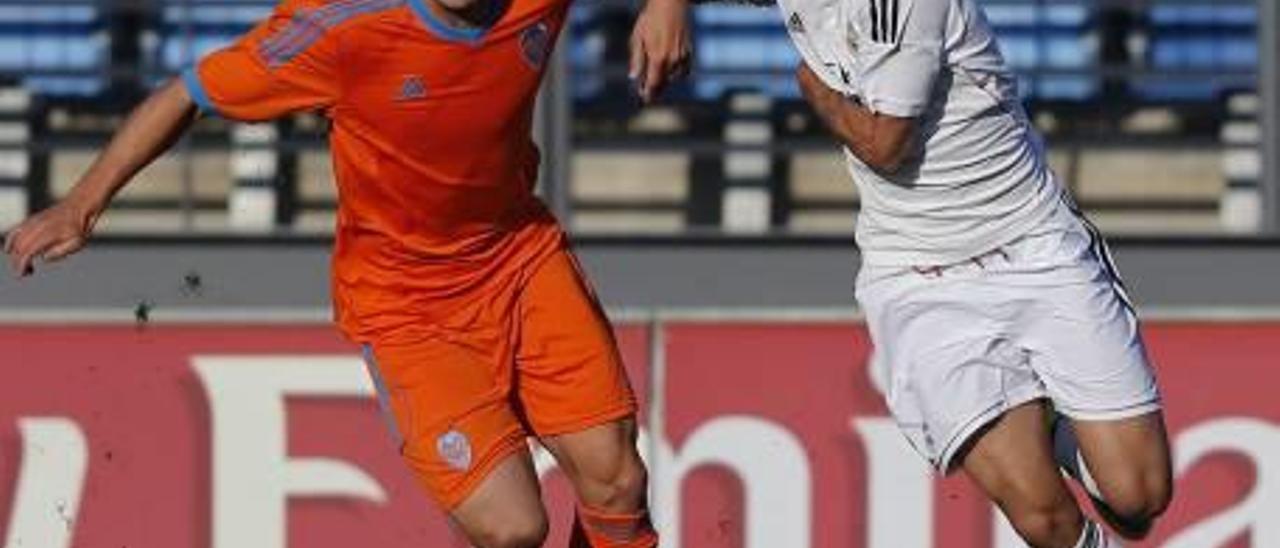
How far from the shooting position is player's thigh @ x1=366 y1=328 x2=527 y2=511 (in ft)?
25.0

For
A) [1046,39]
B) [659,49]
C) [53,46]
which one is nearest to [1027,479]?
[659,49]

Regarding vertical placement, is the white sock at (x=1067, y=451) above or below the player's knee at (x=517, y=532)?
above

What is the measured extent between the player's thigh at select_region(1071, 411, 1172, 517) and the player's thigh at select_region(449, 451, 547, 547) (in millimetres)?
1088

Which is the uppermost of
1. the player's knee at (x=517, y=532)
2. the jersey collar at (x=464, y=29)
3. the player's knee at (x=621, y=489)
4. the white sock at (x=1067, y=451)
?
Result: the jersey collar at (x=464, y=29)

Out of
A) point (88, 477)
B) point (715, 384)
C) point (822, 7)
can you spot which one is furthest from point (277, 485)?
point (822, 7)

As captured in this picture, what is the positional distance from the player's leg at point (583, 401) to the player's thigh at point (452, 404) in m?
0.07

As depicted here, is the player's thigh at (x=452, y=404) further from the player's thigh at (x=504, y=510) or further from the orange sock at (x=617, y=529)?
the orange sock at (x=617, y=529)

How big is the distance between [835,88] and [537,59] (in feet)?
2.11

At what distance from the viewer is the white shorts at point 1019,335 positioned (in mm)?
7293

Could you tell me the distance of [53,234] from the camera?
7000 millimetres

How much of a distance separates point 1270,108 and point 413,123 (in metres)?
2.61

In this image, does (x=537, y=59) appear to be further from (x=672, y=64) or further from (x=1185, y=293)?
(x=1185, y=293)

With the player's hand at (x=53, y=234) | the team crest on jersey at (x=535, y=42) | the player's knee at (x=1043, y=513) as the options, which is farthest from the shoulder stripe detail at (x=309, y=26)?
the player's knee at (x=1043, y=513)

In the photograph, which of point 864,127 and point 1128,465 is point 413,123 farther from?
point 1128,465
